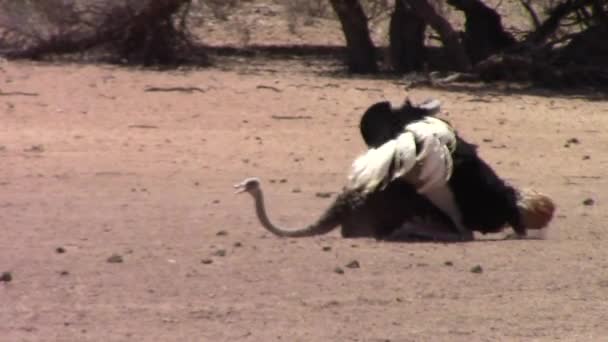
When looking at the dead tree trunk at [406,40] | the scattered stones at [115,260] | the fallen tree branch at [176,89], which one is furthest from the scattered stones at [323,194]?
the dead tree trunk at [406,40]

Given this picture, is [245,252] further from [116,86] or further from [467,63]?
[467,63]

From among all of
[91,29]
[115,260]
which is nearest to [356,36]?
[91,29]

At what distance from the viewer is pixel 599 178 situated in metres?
12.3

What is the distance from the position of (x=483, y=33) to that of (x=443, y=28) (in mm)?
1235

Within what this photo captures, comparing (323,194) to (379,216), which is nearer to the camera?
(379,216)

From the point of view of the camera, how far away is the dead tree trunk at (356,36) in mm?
19625

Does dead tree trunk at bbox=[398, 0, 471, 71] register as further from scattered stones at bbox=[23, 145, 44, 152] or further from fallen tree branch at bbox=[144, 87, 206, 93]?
scattered stones at bbox=[23, 145, 44, 152]

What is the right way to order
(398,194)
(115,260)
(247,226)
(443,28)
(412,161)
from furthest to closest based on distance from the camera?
(443,28) → (247,226) → (398,194) → (412,161) → (115,260)

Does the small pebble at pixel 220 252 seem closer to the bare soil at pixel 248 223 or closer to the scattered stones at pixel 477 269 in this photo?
the bare soil at pixel 248 223

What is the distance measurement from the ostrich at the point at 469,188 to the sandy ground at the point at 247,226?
20 cm

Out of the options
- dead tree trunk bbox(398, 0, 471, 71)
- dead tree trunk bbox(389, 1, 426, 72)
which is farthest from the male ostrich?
dead tree trunk bbox(389, 1, 426, 72)

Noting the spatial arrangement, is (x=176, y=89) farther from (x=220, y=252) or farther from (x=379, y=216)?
(x=220, y=252)

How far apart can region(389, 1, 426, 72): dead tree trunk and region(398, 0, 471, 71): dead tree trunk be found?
0.60 m

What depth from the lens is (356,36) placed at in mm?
19641
